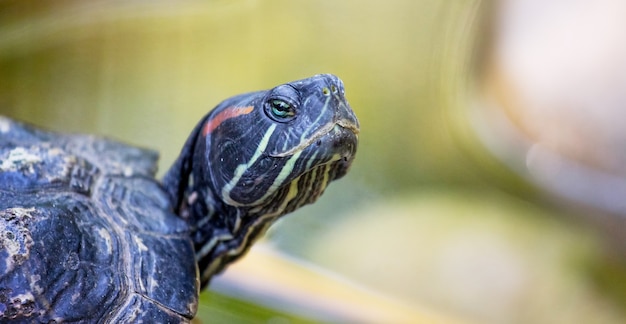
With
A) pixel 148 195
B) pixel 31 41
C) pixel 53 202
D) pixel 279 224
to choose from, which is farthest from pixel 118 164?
pixel 31 41

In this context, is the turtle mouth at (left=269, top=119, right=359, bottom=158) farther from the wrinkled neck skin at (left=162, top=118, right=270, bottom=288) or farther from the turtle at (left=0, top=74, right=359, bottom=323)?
the wrinkled neck skin at (left=162, top=118, right=270, bottom=288)

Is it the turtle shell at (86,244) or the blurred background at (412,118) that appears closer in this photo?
the turtle shell at (86,244)

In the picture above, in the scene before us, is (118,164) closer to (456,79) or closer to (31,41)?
(31,41)

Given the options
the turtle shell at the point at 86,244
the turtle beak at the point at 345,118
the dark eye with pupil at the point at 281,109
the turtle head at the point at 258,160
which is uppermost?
the turtle beak at the point at 345,118

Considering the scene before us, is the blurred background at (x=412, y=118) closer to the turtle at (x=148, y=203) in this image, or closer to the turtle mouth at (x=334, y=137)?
the turtle at (x=148, y=203)

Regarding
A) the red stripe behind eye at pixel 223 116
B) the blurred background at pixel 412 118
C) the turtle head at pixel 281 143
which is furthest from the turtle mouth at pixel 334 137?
the blurred background at pixel 412 118
